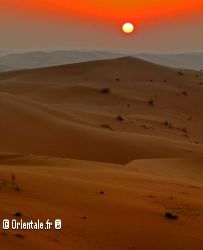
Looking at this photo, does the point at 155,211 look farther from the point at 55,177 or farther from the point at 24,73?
the point at 24,73

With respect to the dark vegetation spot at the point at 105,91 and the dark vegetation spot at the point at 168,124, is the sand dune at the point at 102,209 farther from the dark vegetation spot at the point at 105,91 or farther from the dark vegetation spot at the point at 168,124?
the dark vegetation spot at the point at 105,91

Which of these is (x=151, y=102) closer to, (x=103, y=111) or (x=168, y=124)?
(x=103, y=111)

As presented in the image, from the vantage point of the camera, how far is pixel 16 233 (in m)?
4.52

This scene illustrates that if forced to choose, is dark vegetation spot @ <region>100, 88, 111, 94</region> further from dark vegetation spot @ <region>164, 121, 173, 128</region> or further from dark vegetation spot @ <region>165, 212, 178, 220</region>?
dark vegetation spot @ <region>165, 212, 178, 220</region>

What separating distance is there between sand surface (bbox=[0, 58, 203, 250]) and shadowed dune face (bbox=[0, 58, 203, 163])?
0.17ft

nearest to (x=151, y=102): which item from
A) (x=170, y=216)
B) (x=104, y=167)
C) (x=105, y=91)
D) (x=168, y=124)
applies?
(x=105, y=91)

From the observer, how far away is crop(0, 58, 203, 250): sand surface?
16.7ft

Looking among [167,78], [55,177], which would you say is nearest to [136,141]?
[55,177]

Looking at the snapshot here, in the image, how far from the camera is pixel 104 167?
923 centimetres

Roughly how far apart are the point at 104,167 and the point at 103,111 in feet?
35.8

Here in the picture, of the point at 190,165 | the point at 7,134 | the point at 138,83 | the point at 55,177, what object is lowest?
the point at 55,177

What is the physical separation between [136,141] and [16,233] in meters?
8.42

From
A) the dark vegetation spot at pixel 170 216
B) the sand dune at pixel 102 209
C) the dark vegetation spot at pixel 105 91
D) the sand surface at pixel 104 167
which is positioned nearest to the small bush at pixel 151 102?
the sand surface at pixel 104 167

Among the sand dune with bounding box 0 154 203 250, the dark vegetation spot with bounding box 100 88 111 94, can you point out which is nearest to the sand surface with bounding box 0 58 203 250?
the sand dune with bounding box 0 154 203 250
